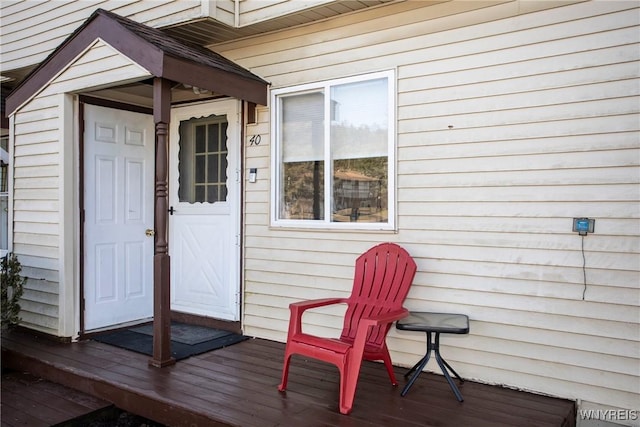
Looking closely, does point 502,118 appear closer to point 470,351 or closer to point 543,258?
point 543,258

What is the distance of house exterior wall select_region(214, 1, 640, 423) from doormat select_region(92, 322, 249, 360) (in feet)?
3.33

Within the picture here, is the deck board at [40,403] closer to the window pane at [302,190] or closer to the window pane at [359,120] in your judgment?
the window pane at [302,190]

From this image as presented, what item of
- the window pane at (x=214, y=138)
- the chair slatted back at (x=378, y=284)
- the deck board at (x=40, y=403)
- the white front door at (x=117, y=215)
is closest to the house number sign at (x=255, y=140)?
the window pane at (x=214, y=138)

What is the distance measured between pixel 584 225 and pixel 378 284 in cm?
137

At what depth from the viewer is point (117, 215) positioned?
4.72 metres

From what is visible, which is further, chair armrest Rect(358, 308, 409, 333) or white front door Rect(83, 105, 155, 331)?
white front door Rect(83, 105, 155, 331)

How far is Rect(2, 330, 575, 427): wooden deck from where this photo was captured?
109 inches

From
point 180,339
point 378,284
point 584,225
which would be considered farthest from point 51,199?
point 584,225

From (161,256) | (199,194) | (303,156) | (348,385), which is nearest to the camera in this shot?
(348,385)

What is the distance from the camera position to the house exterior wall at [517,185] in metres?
2.92

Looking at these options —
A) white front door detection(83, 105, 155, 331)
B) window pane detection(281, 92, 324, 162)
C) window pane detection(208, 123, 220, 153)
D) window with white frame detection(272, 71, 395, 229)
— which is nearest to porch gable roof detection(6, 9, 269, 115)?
window pane detection(281, 92, 324, 162)

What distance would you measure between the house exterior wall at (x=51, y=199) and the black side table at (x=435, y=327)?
119 inches

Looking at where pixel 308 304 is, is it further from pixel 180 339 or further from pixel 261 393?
pixel 180 339

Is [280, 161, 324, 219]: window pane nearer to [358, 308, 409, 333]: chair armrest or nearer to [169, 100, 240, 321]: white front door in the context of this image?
[169, 100, 240, 321]: white front door
